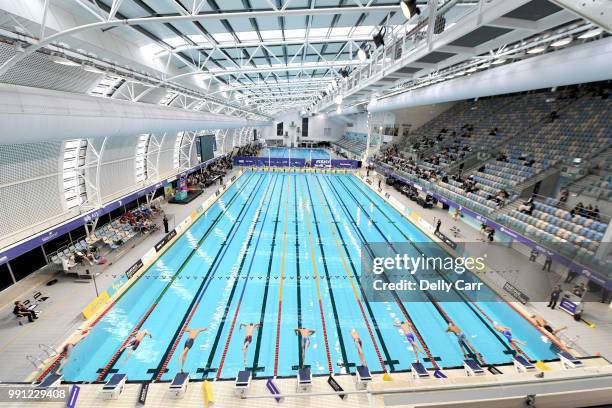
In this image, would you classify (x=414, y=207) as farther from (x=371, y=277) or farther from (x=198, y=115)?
(x=198, y=115)

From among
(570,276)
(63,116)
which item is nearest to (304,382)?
(63,116)

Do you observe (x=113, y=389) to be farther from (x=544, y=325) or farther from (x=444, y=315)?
(x=544, y=325)

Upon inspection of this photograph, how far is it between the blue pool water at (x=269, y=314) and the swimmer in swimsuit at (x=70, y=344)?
13 cm

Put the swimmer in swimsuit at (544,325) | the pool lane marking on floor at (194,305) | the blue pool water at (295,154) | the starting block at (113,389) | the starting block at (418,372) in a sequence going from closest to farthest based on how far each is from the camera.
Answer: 1. the starting block at (113,389)
2. the starting block at (418,372)
3. the pool lane marking on floor at (194,305)
4. the swimmer in swimsuit at (544,325)
5. the blue pool water at (295,154)

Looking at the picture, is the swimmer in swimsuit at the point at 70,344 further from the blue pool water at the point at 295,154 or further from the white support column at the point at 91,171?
the blue pool water at the point at 295,154

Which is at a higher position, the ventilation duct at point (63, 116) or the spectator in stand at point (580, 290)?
the ventilation duct at point (63, 116)

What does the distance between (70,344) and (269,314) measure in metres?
4.19

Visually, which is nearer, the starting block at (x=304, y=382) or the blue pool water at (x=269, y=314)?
the starting block at (x=304, y=382)

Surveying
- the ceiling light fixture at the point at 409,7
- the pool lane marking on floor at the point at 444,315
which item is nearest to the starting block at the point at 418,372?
the pool lane marking on floor at the point at 444,315

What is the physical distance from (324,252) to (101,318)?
6936mm

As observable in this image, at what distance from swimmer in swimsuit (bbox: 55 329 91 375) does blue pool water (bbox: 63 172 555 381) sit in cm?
13

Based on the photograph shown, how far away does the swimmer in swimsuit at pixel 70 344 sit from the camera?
5377 millimetres

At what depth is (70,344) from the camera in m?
5.68

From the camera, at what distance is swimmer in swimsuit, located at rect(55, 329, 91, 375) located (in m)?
5.38
